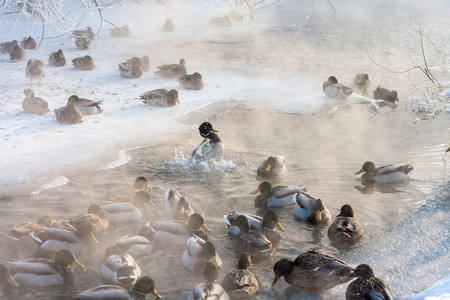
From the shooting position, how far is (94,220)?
5.67 m

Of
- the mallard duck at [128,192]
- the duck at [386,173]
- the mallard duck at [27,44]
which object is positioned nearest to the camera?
the mallard duck at [128,192]

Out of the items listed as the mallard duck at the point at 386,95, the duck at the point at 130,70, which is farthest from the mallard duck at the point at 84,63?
the mallard duck at the point at 386,95

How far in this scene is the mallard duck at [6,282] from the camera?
14.9ft

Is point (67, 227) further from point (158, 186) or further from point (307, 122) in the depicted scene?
point (307, 122)

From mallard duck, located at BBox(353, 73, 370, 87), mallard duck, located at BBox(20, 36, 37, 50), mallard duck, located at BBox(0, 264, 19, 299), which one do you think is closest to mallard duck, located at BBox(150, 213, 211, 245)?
mallard duck, located at BBox(0, 264, 19, 299)

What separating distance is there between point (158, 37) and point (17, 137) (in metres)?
9.95

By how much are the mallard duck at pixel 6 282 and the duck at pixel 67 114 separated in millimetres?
4802

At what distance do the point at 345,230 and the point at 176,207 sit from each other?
1.81 meters

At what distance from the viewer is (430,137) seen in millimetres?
9039

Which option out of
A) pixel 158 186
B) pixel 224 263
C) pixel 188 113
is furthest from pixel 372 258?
pixel 188 113

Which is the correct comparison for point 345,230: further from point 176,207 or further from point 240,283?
point 176,207

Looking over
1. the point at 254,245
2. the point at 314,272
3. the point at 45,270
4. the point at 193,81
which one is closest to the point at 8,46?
the point at 193,81

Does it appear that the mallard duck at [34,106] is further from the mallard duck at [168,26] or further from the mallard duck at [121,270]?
the mallard duck at [168,26]

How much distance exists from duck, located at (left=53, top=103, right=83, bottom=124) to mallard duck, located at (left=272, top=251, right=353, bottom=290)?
17.7 ft
